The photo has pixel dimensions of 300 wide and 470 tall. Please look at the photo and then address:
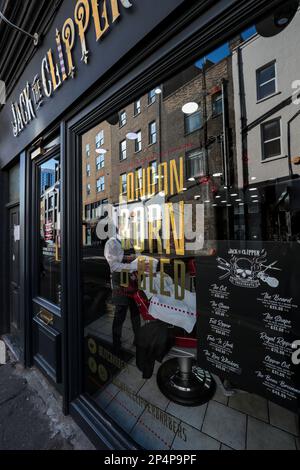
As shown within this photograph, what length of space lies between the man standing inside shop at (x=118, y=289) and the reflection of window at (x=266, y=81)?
6.63ft

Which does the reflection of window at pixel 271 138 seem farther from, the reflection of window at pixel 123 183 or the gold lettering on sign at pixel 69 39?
the gold lettering on sign at pixel 69 39

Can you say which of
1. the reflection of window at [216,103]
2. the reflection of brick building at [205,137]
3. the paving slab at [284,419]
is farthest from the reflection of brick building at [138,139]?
the paving slab at [284,419]

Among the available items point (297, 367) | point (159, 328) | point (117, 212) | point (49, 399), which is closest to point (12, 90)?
point (117, 212)

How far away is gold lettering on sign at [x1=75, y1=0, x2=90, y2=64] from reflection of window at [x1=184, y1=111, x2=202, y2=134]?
1.05 meters

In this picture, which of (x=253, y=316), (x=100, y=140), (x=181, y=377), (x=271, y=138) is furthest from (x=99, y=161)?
(x=181, y=377)

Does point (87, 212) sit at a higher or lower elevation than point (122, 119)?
lower

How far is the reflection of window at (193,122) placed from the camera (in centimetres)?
205

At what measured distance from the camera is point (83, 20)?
6.37 ft

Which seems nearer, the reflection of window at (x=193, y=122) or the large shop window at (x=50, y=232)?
the reflection of window at (x=193, y=122)

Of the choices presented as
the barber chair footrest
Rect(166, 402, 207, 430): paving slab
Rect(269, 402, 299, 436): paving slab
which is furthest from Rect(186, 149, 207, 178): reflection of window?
Rect(166, 402, 207, 430): paving slab

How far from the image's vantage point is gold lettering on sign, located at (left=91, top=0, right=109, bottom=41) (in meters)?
1.73

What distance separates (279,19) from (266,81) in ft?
2.95

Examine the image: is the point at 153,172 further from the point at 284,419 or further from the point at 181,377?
the point at 284,419

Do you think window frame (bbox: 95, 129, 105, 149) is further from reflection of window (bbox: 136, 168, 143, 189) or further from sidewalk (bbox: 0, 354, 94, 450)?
sidewalk (bbox: 0, 354, 94, 450)
